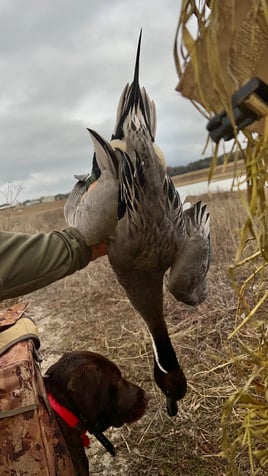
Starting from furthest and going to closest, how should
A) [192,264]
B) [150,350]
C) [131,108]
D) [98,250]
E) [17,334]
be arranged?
[150,350] → [192,264] → [131,108] → [98,250] → [17,334]

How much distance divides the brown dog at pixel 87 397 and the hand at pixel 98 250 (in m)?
0.52

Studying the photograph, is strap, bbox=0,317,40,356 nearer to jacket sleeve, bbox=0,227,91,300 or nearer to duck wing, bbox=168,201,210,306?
jacket sleeve, bbox=0,227,91,300

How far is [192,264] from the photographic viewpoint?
9.56 feet

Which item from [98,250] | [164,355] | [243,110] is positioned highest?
[243,110]

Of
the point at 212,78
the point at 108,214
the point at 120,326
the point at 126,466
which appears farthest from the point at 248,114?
the point at 120,326

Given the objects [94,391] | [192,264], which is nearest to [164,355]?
[192,264]

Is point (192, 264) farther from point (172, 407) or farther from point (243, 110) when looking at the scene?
point (243, 110)

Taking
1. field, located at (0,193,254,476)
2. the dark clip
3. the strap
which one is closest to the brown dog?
the strap

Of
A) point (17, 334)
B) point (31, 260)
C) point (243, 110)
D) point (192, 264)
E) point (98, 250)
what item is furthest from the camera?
point (192, 264)

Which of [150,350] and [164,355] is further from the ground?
[164,355]

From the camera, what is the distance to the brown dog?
2227 mm

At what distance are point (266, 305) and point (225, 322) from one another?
3.25 ft

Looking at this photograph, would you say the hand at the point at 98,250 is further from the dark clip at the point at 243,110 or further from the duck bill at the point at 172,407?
the dark clip at the point at 243,110

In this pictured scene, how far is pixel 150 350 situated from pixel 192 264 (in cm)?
129
